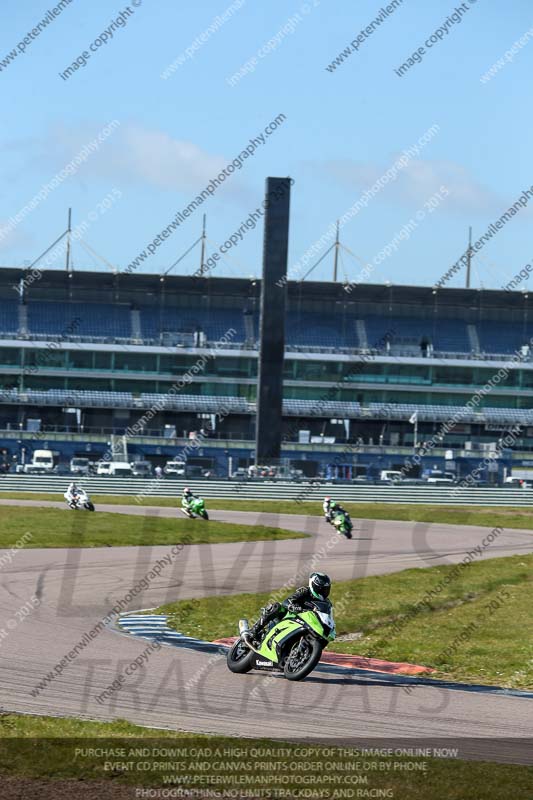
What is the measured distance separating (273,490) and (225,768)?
53141 mm

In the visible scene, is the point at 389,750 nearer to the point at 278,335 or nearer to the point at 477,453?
the point at 278,335

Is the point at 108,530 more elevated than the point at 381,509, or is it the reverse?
the point at 108,530

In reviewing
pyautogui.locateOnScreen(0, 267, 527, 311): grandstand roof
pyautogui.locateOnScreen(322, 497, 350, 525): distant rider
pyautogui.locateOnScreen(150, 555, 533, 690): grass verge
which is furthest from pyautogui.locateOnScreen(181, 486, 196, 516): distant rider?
pyautogui.locateOnScreen(0, 267, 527, 311): grandstand roof

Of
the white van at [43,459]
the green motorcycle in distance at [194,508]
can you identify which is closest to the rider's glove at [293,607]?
the green motorcycle in distance at [194,508]

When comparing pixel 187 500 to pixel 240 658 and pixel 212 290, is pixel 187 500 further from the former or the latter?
pixel 212 290

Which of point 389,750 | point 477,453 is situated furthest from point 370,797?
point 477,453

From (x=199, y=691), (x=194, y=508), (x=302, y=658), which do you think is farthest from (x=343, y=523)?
(x=199, y=691)

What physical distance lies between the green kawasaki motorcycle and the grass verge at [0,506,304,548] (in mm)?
17631

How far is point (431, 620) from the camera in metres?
21.1

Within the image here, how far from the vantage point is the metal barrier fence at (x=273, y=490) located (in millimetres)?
61406

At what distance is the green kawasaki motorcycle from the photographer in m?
14.3

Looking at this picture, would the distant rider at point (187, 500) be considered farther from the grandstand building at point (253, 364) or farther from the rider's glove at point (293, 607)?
the grandstand building at point (253, 364)

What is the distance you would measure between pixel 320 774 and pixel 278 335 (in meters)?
59.0

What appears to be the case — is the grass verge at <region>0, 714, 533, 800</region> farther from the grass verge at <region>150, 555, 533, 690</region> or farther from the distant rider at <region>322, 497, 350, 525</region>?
the distant rider at <region>322, 497, 350, 525</region>
